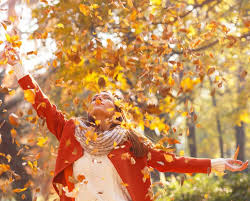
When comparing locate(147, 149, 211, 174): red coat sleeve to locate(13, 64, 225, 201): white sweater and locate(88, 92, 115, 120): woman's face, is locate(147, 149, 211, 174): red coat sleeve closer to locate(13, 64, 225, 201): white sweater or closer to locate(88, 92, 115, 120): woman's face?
locate(13, 64, 225, 201): white sweater

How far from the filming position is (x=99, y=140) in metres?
2.85

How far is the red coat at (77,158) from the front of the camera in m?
2.83

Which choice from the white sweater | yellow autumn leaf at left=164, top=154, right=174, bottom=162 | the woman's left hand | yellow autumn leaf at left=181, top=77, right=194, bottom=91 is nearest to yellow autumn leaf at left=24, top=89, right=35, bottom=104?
the white sweater

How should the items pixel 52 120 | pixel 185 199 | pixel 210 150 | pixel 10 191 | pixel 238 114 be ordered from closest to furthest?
pixel 52 120 → pixel 10 191 → pixel 185 199 → pixel 238 114 → pixel 210 150

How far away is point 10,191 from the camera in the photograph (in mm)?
3916

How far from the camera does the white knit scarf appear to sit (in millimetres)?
2850

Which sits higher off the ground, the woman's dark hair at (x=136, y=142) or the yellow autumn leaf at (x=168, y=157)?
the woman's dark hair at (x=136, y=142)

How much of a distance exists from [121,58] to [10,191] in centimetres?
228

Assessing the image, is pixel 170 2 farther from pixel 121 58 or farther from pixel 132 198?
pixel 132 198

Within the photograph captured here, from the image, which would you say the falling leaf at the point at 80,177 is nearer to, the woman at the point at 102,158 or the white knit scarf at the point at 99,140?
the woman at the point at 102,158

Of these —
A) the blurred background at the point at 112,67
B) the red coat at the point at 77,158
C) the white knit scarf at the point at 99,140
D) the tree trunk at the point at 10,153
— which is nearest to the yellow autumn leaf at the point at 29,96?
the blurred background at the point at 112,67

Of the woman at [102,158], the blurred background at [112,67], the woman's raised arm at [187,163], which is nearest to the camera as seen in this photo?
the woman at [102,158]

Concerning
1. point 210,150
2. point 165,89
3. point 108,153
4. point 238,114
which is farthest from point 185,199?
point 210,150

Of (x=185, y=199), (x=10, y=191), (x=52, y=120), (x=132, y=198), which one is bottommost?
(x=185, y=199)
